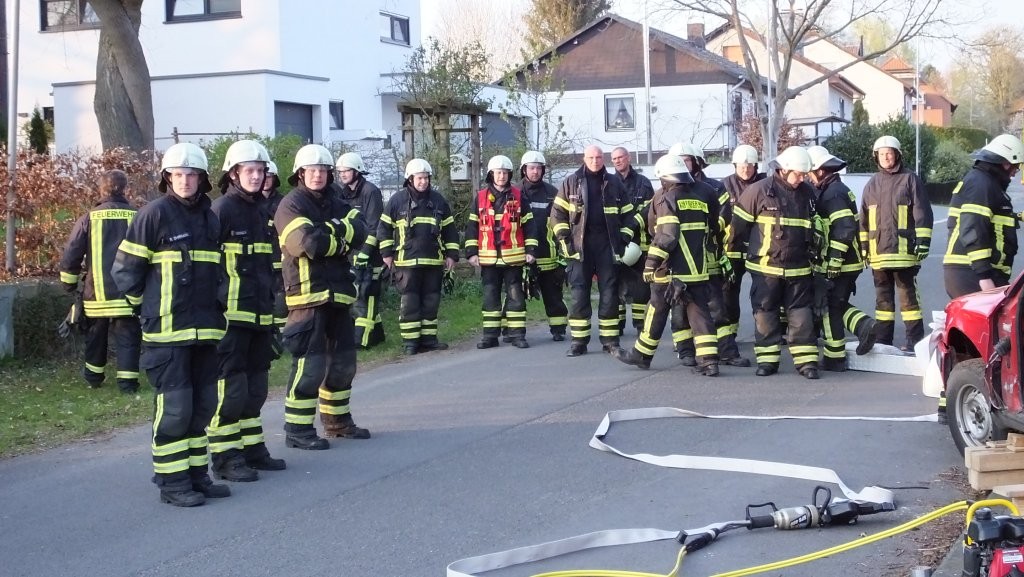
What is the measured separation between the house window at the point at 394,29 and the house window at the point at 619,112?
1718 centimetres

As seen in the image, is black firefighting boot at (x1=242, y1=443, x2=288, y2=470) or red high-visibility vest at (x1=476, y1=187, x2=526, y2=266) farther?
red high-visibility vest at (x1=476, y1=187, x2=526, y2=266)

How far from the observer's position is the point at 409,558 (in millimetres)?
5934

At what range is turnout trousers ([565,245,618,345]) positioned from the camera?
12258 millimetres

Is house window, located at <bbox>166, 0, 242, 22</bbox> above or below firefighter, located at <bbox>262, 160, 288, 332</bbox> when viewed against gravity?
above

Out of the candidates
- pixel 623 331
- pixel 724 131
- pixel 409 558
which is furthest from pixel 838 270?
pixel 724 131

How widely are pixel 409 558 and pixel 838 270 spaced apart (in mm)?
6615

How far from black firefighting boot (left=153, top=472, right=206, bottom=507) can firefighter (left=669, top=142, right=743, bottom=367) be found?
5.78 meters

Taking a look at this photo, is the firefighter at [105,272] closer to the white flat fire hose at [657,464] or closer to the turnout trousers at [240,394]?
the turnout trousers at [240,394]

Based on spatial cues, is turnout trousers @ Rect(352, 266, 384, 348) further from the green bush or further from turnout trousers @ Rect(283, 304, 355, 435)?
the green bush

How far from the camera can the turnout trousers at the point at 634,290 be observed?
12.7 metres

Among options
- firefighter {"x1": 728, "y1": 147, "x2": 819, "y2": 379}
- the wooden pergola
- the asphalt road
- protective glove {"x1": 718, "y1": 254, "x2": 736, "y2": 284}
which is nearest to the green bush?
the wooden pergola

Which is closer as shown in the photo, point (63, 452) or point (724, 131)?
point (63, 452)

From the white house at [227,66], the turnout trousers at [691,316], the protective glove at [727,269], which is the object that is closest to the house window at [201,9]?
the white house at [227,66]

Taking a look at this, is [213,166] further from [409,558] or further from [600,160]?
[409,558]
